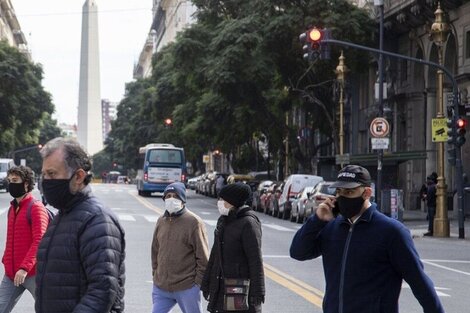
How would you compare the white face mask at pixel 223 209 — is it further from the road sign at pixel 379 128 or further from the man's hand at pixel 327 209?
the road sign at pixel 379 128

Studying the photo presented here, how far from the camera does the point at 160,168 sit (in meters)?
62.8

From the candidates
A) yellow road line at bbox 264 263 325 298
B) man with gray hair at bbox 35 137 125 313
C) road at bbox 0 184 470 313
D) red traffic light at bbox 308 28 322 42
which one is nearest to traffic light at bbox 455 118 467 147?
road at bbox 0 184 470 313

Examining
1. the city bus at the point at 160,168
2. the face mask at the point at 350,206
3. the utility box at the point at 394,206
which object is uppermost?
the city bus at the point at 160,168

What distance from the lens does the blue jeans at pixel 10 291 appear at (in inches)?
357

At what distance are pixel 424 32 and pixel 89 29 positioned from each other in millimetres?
115928

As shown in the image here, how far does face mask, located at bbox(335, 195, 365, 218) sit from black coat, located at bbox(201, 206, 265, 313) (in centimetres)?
293

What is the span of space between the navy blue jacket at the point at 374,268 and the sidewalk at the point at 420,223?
2459cm

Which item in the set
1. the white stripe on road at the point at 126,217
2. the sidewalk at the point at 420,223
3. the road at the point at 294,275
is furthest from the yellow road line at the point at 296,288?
the white stripe on road at the point at 126,217

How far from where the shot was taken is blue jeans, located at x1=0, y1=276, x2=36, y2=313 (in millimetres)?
9070

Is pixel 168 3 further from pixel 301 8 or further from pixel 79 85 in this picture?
pixel 301 8

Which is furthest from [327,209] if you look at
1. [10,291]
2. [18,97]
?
[18,97]

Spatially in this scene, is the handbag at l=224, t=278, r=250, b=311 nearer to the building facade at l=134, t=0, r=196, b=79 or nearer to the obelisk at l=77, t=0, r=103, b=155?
the building facade at l=134, t=0, r=196, b=79

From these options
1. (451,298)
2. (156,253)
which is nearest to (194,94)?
(451,298)

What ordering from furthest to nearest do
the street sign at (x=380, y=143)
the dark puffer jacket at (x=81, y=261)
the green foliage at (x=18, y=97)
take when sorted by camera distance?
the green foliage at (x=18, y=97) < the street sign at (x=380, y=143) < the dark puffer jacket at (x=81, y=261)
